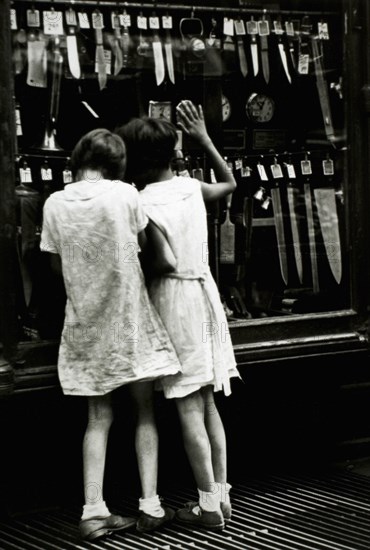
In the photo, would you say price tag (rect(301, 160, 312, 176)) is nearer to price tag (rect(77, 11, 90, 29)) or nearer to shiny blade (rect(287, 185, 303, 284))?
shiny blade (rect(287, 185, 303, 284))

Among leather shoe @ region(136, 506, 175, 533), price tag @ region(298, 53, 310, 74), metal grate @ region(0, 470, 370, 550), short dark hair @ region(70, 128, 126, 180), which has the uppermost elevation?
price tag @ region(298, 53, 310, 74)

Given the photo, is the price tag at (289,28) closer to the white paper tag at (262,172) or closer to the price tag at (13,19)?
the white paper tag at (262,172)

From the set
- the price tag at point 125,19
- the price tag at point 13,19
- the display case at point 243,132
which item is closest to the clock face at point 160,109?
the display case at point 243,132

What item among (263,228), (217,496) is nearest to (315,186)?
(263,228)

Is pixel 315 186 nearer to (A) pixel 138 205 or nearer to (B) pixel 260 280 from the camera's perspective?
(B) pixel 260 280

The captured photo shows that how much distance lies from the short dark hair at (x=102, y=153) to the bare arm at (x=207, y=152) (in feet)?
1.67

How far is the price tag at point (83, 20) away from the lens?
16.0ft

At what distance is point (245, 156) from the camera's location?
537cm

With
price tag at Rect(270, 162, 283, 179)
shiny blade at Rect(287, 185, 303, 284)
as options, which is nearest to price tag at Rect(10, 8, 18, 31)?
price tag at Rect(270, 162, 283, 179)

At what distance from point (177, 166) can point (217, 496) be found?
5.99ft

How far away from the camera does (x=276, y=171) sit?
5.45 m

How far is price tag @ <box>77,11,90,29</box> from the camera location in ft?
16.0

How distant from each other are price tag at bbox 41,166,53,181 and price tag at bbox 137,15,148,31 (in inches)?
36.2

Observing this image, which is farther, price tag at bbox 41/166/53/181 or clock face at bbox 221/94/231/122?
clock face at bbox 221/94/231/122
